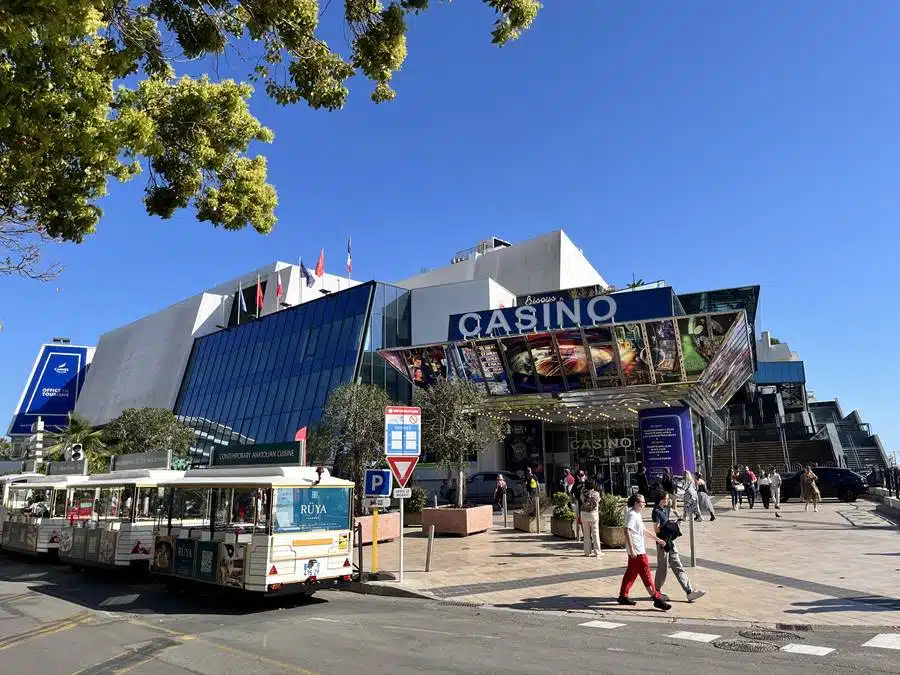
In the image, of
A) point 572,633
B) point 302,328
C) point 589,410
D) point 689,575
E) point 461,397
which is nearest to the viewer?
point 572,633

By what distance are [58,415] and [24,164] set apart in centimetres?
7064

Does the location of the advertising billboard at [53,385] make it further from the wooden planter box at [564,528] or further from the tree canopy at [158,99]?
the tree canopy at [158,99]

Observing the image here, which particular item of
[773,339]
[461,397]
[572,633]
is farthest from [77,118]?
[773,339]

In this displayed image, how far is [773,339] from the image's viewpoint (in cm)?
8794

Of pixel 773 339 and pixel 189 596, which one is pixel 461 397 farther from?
pixel 773 339

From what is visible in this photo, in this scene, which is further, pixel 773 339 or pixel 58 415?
pixel 773 339

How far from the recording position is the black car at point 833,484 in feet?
94.4

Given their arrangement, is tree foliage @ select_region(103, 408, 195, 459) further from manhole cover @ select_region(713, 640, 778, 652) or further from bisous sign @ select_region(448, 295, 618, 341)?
manhole cover @ select_region(713, 640, 778, 652)

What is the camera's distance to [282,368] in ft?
139

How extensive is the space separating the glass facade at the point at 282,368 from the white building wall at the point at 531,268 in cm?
796

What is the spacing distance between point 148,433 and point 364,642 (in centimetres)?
3181

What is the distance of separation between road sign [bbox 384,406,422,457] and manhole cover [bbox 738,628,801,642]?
6.94 m

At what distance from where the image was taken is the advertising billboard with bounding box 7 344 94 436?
66500mm

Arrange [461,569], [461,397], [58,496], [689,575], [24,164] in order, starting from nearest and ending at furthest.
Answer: [24,164] < [689,575] < [461,569] < [58,496] < [461,397]
